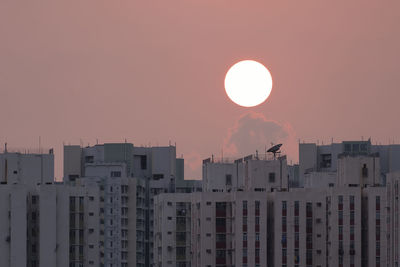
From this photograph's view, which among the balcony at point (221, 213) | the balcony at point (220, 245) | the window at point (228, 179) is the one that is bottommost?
the balcony at point (220, 245)

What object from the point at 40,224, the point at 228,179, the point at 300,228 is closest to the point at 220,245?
the point at 300,228

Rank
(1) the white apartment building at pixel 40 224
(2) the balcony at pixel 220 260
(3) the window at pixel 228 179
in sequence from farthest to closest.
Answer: (3) the window at pixel 228 179, (1) the white apartment building at pixel 40 224, (2) the balcony at pixel 220 260

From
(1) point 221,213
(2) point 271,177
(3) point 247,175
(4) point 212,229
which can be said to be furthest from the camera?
(3) point 247,175

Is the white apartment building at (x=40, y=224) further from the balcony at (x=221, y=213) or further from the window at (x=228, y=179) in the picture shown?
the window at (x=228, y=179)

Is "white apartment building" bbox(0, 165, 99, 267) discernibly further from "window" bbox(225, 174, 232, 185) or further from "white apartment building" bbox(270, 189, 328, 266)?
"white apartment building" bbox(270, 189, 328, 266)

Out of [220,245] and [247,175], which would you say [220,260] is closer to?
[220,245]

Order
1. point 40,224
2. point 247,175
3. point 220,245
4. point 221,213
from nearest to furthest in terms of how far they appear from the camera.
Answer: point 221,213, point 220,245, point 40,224, point 247,175

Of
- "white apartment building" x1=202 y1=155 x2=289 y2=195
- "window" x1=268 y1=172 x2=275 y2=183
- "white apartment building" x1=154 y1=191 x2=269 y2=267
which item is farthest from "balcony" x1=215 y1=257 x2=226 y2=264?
"window" x1=268 y1=172 x2=275 y2=183

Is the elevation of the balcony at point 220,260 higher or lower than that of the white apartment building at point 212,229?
lower

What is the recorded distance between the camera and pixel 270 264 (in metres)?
159

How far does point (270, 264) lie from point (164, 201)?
24.4 metres

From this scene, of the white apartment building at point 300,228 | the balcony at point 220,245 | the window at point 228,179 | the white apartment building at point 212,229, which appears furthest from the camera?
the window at point 228,179

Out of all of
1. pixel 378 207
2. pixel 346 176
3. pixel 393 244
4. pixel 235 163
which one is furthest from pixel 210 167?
pixel 393 244

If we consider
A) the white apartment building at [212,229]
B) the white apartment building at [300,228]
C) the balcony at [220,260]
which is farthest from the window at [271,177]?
the balcony at [220,260]
